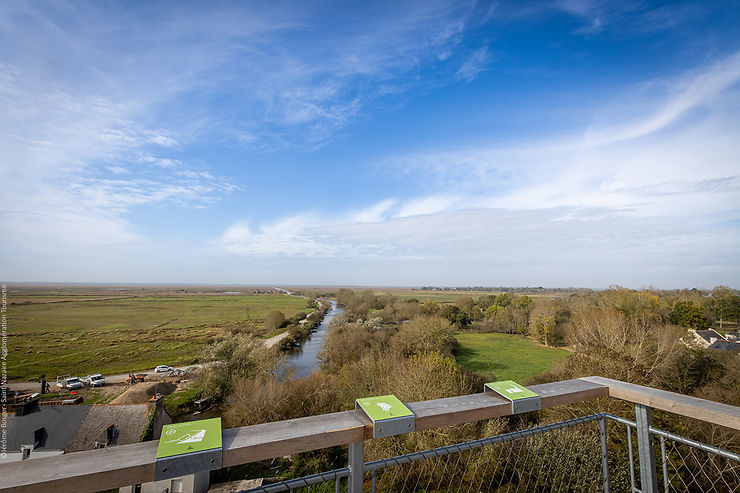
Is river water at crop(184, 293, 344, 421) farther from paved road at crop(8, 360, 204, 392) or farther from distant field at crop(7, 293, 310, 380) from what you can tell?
distant field at crop(7, 293, 310, 380)

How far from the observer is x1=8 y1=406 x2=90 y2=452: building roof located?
1468 cm

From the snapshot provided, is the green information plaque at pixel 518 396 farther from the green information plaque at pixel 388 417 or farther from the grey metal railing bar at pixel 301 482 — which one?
the grey metal railing bar at pixel 301 482

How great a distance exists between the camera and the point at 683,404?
168 cm

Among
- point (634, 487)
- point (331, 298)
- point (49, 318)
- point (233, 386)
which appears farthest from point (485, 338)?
point (331, 298)

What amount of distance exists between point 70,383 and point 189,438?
31.7 m

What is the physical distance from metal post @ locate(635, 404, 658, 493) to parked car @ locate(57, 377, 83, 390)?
3231 centimetres

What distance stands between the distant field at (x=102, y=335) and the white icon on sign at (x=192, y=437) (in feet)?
110

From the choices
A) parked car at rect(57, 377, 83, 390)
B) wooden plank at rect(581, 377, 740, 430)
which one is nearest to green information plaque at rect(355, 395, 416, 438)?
wooden plank at rect(581, 377, 740, 430)

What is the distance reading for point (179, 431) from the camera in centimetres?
117

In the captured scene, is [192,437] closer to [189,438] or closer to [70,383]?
[189,438]

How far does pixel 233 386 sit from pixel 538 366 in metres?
25.6

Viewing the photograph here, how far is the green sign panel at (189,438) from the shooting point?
104 cm

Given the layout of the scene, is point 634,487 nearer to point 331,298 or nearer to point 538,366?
point 538,366

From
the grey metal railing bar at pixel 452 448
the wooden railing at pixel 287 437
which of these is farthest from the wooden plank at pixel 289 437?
the grey metal railing bar at pixel 452 448
